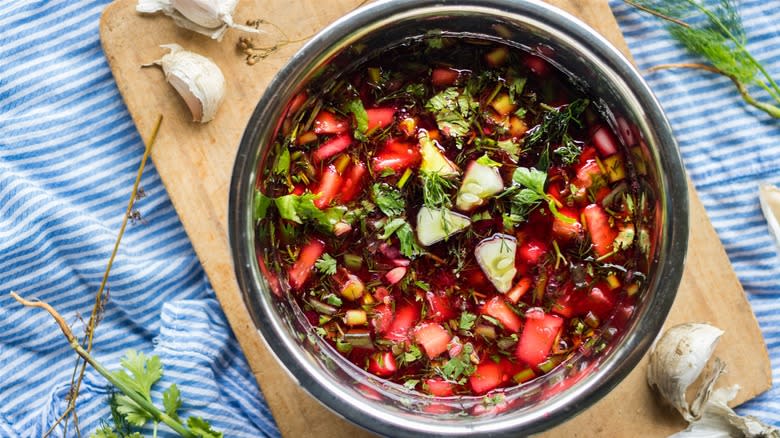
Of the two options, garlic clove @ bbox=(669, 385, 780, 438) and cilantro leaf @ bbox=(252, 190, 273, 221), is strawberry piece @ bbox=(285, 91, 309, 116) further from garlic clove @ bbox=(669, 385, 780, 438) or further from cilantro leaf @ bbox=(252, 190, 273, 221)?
garlic clove @ bbox=(669, 385, 780, 438)

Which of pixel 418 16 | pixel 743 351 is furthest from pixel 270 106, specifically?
pixel 743 351

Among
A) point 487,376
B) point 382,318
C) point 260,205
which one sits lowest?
point 487,376

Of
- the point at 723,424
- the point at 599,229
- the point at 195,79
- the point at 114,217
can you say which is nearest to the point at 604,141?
the point at 599,229

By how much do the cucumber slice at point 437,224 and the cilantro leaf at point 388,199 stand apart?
0.17 ft

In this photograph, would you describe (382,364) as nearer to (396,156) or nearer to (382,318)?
(382,318)

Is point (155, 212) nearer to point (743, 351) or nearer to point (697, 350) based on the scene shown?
point (697, 350)

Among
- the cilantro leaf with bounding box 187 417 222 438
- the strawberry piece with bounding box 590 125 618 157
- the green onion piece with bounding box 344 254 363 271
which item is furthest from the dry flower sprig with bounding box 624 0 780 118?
the cilantro leaf with bounding box 187 417 222 438

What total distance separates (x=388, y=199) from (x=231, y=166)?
1.60ft

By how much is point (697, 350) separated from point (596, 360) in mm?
342

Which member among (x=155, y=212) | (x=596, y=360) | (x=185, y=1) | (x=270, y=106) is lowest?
(x=596, y=360)

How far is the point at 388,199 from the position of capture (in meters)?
1.98

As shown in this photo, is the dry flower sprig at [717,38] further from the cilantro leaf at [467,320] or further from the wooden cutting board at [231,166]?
the cilantro leaf at [467,320]

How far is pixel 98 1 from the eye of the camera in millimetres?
2340

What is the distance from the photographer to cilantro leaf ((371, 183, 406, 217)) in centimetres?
197
